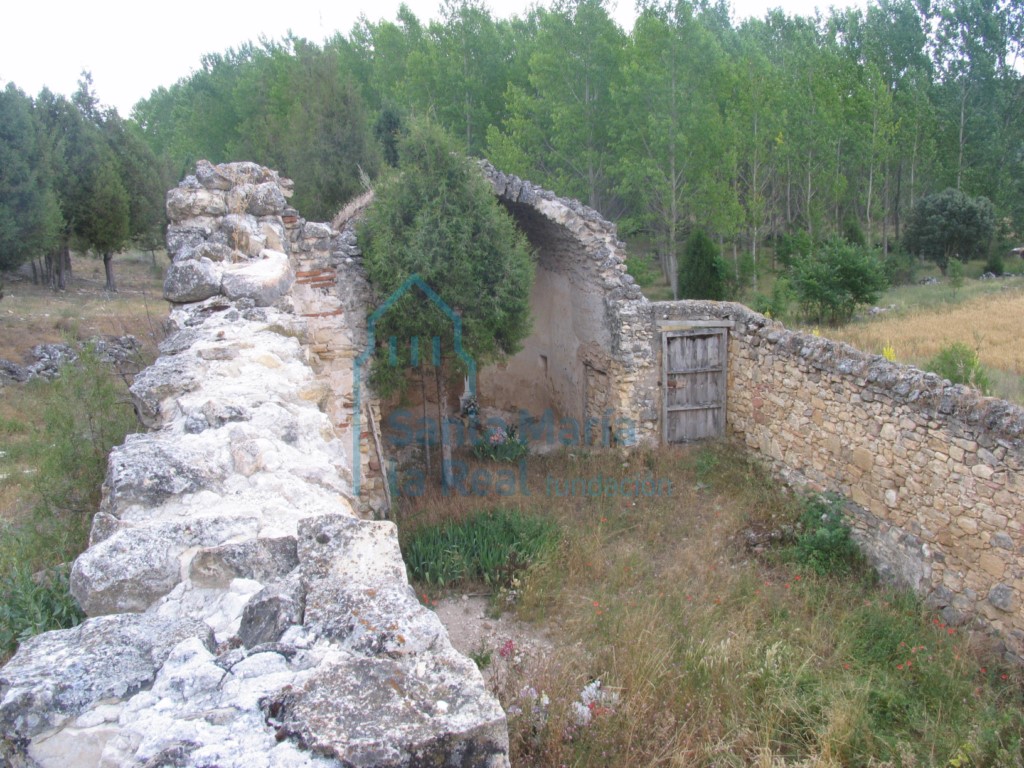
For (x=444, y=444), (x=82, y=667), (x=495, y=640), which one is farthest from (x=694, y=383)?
(x=82, y=667)

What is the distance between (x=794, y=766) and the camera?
3.54 metres

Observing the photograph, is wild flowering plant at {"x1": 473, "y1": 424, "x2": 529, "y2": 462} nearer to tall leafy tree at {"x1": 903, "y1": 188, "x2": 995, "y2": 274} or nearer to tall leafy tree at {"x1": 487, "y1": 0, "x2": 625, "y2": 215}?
tall leafy tree at {"x1": 487, "y1": 0, "x2": 625, "y2": 215}

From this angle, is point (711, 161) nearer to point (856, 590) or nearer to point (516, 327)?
point (516, 327)

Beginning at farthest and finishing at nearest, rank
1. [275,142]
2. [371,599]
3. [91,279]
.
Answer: [91,279] < [275,142] < [371,599]

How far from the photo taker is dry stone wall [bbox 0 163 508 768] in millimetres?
1755

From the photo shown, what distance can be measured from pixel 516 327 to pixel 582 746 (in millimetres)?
5251

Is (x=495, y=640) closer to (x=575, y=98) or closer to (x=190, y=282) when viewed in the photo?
(x=190, y=282)

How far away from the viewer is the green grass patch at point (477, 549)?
6.15 meters

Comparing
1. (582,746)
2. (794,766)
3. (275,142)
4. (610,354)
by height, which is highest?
(275,142)

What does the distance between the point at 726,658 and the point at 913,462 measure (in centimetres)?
323

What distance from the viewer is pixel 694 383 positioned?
1001 centimetres

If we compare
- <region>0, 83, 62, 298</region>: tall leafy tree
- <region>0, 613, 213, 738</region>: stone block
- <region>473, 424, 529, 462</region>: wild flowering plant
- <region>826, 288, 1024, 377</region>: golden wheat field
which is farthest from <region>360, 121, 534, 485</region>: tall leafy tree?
<region>0, 83, 62, 298</region>: tall leafy tree

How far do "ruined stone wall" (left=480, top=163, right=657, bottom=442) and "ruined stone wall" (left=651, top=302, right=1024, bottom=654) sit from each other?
65.6 inches

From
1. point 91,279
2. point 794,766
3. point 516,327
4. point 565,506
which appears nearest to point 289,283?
point 516,327
